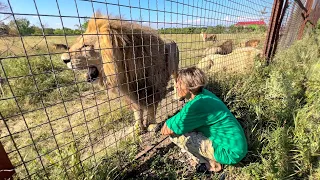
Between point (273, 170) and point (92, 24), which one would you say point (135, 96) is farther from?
point (273, 170)

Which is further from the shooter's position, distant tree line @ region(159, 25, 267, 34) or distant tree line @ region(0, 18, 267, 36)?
distant tree line @ region(159, 25, 267, 34)

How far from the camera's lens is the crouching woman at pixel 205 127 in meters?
2.17

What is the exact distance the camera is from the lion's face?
2.29 m

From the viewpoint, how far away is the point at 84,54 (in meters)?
2.38

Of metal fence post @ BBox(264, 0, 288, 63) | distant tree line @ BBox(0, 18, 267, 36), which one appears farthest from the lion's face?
metal fence post @ BBox(264, 0, 288, 63)

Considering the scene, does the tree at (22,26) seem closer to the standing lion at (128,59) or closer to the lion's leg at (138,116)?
the standing lion at (128,59)

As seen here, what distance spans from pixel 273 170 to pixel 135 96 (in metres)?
1.82

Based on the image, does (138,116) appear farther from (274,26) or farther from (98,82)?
(274,26)

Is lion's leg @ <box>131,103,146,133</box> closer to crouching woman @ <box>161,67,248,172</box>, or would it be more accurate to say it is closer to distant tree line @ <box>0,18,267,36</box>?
crouching woman @ <box>161,67,248,172</box>

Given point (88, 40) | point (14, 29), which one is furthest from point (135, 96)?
A: point (14, 29)

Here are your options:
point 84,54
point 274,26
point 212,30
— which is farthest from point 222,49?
point 84,54

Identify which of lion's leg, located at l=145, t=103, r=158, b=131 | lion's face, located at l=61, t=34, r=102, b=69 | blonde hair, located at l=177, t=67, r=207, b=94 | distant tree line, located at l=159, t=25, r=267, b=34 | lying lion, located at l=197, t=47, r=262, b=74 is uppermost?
distant tree line, located at l=159, t=25, r=267, b=34

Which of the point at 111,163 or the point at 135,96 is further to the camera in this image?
the point at 135,96

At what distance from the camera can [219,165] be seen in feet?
7.94
